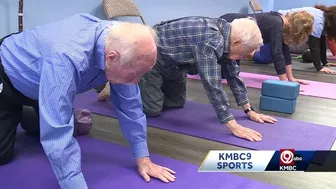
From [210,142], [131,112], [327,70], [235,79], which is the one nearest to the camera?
[131,112]

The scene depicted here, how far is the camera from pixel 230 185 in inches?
64.3

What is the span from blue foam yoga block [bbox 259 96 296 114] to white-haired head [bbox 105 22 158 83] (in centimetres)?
165

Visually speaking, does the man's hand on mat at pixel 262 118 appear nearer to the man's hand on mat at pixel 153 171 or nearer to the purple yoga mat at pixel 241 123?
the purple yoga mat at pixel 241 123

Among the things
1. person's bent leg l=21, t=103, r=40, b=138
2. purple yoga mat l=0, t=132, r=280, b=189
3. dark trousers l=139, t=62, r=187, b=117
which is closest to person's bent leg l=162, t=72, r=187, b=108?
dark trousers l=139, t=62, r=187, b=117

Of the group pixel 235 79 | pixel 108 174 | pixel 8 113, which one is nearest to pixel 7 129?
pixel 8 113

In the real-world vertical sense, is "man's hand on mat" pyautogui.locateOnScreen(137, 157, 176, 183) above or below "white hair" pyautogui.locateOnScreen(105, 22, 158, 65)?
below

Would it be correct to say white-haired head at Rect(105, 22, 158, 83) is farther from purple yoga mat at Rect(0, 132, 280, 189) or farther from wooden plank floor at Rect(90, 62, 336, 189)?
wooden plank floor at Rect(90, 62, 336, 189)

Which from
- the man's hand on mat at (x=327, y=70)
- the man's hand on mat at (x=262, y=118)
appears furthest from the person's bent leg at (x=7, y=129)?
the man's hand on mat at (x=327, y=70)

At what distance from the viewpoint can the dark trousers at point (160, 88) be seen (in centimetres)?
254

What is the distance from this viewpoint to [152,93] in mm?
2566

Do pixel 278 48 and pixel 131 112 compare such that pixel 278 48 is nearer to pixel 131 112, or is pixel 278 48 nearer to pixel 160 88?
pixel 160 88

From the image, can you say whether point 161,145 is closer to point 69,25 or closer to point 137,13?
point 69,25

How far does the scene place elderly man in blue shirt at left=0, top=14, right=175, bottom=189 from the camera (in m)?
1.29

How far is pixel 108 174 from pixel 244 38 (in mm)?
1039
